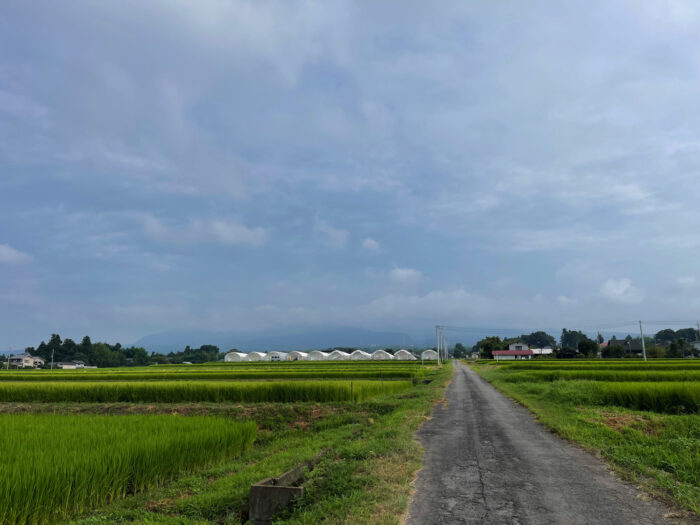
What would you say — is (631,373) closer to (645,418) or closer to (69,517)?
(645,418)

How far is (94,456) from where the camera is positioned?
8.14 metres

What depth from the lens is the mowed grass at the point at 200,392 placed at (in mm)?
23609

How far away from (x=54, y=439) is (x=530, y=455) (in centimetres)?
1171

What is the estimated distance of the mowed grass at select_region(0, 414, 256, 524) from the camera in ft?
22.3

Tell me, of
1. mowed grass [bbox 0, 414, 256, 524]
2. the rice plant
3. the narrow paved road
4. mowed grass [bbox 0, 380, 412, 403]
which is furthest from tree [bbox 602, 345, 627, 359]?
mowed grass [bbox 0, 414, 256, 524]

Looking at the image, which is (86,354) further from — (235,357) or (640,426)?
(640,426)

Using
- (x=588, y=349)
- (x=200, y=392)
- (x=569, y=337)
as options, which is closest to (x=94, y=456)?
(x=200, y=392)

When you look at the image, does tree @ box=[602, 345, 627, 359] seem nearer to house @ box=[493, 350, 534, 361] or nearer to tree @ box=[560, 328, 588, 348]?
house @ box=[493, 350, 534, 361]

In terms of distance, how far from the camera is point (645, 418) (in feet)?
45.2

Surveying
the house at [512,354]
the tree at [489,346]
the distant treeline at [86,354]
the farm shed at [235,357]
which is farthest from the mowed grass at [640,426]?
the distant treeline at [86,354]

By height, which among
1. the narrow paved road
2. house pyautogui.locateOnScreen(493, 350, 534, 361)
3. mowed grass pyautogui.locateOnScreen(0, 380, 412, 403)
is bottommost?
house pyautogui.locateOnScreen(493, 350, 534, 361)

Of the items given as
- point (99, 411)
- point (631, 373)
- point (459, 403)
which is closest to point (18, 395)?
point (99, 411)

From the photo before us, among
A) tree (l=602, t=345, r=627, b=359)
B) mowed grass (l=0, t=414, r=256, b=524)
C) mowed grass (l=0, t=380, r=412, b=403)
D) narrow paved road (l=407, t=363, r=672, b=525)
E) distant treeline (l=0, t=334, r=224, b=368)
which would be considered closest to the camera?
narrow paved road (l=407, t=363, r=672, b=525)

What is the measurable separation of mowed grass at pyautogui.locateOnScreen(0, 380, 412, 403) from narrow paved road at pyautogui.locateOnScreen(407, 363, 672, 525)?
37.6 feet
